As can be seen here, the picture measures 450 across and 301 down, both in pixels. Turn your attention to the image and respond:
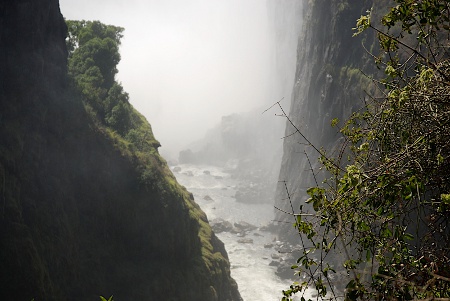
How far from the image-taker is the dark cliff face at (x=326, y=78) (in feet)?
192

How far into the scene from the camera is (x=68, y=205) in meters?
31.9

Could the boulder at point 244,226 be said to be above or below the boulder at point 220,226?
above

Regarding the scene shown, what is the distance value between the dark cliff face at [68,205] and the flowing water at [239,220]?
12164 millimetres

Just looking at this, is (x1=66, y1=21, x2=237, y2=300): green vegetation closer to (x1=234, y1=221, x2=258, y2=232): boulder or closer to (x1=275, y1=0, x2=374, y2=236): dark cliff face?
(x1=275, y1=0, x2=374, y2=236): dark cliff face

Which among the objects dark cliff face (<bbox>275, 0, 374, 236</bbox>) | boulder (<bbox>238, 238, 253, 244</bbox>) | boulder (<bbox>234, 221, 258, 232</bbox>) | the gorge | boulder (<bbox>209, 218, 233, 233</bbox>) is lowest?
the gorge

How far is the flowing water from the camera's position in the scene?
54.8 meters

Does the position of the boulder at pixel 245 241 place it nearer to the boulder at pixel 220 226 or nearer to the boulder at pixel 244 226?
the boulder at pixel 220 226

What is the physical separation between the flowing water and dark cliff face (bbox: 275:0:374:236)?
28.5ft

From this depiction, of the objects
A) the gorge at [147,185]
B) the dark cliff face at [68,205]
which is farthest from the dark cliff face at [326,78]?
A: the dark cliff face at [68,205]

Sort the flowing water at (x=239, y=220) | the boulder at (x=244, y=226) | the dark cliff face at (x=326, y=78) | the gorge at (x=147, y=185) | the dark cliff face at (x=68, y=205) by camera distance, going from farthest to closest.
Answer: the boulder at (x=244, y=226)
the dark cliff face at (x=326, y=78)
the flowing water at (x=239, y=220)
the dark cliff face at (x=68, y=205)
the gorge at (x=147, y=185)

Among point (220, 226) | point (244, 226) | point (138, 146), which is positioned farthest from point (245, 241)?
point (138, 146)

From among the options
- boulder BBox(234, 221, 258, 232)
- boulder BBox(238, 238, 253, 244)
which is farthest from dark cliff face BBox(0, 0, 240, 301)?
boulder BBox(234, 221, 258, 232)

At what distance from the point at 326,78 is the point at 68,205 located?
167 ft

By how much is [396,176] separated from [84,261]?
31.3 metres
